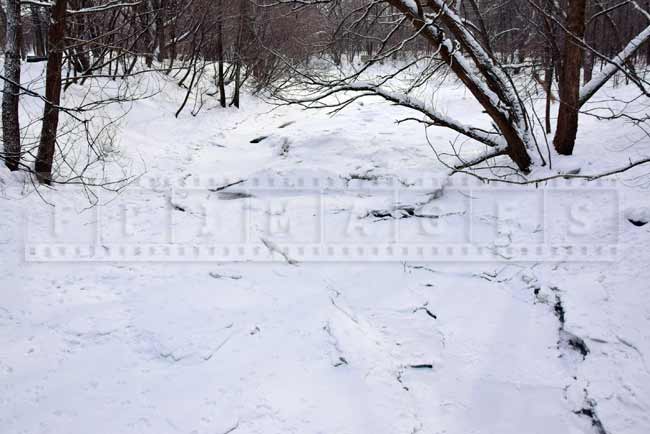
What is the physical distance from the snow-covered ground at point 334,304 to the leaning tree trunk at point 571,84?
1.02 feet

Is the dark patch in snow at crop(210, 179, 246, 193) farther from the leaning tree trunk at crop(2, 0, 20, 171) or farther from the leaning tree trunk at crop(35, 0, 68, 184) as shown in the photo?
the leaning tree trunk at crop(2, 0, 20, 171)

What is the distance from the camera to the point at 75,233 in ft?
14.9

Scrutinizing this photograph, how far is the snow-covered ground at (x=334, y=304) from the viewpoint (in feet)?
8.85

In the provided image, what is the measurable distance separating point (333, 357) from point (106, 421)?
1.40m

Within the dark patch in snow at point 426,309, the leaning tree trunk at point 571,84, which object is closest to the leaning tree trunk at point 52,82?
the dark patch in snow at point 426,309

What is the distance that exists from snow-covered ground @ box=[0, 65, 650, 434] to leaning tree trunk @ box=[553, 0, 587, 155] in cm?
31

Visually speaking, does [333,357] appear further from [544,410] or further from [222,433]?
[544,410]

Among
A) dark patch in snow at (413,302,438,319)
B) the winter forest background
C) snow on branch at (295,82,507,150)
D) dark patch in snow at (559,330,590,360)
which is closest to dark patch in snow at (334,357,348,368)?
the winter forest background

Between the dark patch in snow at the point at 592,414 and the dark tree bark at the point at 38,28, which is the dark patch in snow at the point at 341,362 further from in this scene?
the dark tree bark at the point at 38,28

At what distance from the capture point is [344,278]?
411 centimetres

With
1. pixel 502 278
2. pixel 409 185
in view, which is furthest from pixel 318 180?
pixel 502 278

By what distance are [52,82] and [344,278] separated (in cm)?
413

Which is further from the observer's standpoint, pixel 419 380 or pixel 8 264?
pixel 8 264

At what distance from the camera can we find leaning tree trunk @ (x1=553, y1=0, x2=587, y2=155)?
5.24 m
